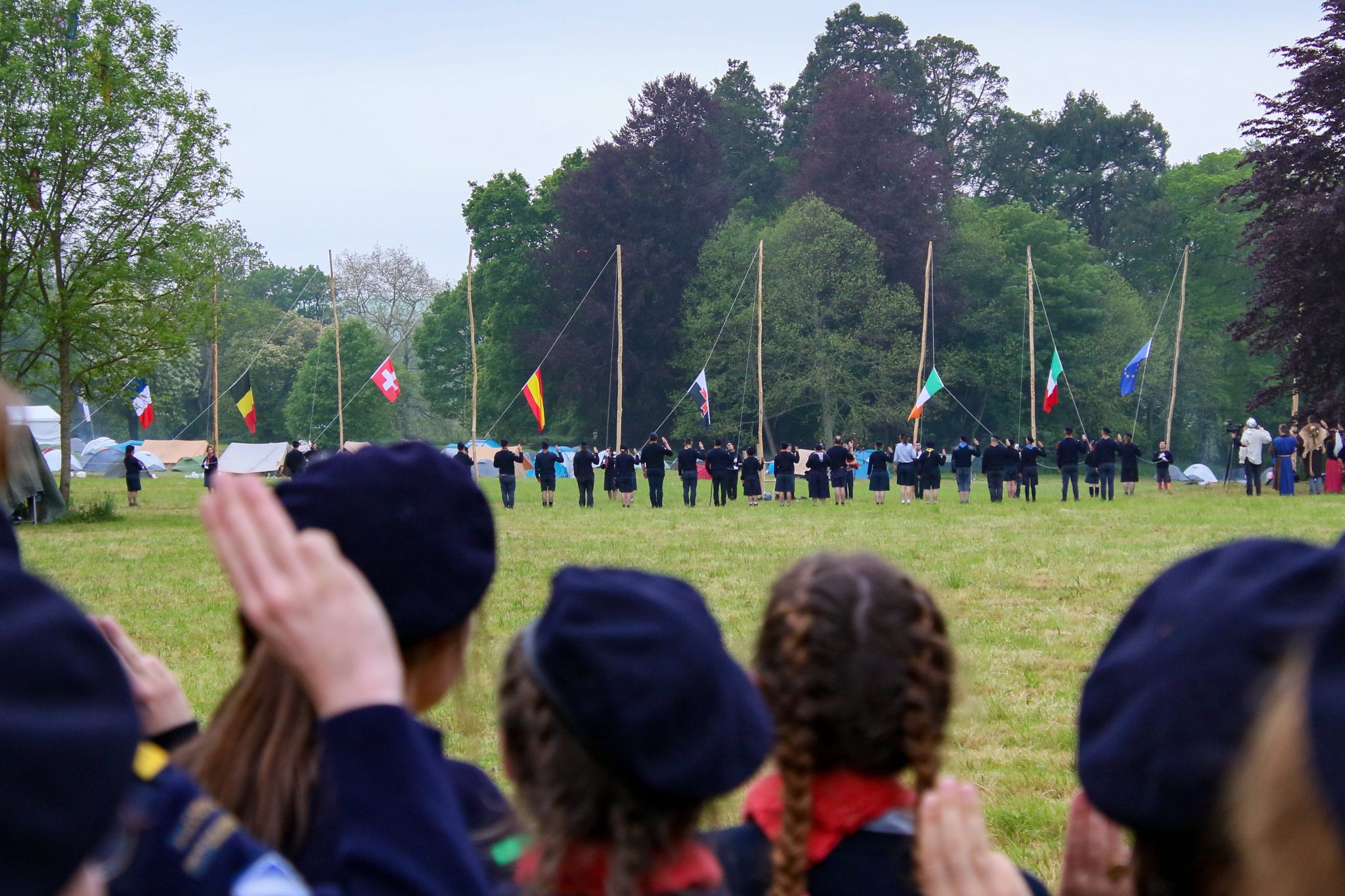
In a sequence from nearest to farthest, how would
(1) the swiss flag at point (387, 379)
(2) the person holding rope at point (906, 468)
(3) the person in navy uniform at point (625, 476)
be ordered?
(3) the person in navy uniform at point (625, 476) → (2) the person holding rope at point (906, 468) → (1) the swiss flag at point (387, 379)

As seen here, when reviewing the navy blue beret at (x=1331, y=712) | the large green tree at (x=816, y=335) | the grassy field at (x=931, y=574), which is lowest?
the grassy field at (x=931, y=574)

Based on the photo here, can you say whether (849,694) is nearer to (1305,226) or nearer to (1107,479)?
(1107,479)

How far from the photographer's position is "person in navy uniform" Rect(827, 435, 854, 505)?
31812mm

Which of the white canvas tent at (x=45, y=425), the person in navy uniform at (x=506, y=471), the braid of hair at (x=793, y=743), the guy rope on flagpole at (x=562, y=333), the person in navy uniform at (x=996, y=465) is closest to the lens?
the braid of hair at (x=793, y=743)

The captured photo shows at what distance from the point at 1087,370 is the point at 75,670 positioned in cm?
6414

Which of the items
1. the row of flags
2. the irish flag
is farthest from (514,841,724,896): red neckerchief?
the irish flag

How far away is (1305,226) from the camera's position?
36094 millimetres

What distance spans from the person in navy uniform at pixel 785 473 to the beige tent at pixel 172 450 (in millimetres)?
40732

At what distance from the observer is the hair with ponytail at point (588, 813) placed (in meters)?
1.81

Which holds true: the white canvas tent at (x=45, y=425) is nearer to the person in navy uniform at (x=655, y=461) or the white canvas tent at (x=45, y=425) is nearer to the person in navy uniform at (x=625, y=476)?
the person in navy uniform at (x=625, y=476)

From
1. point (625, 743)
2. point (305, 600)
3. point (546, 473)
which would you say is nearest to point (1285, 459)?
point (546, 473)

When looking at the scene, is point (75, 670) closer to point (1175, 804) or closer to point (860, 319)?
point (1175, 804)

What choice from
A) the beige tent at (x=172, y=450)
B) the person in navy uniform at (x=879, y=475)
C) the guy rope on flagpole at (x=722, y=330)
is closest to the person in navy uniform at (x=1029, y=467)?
the person in navy uniform at (x=879, y=475)

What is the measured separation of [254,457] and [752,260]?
23.4 meters
